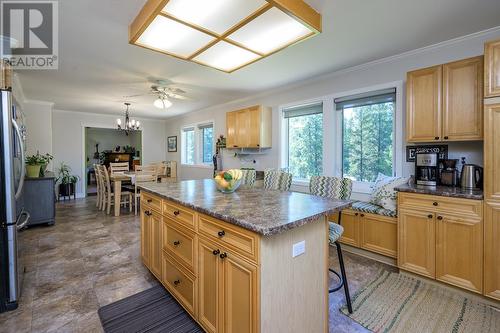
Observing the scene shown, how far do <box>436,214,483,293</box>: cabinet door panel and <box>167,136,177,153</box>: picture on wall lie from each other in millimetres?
7047

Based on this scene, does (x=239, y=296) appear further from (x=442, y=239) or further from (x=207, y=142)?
(x=207, y=142)

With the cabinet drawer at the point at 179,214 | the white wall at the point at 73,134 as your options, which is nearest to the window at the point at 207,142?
the white wall at the point at 73,134

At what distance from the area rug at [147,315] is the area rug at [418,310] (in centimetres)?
130

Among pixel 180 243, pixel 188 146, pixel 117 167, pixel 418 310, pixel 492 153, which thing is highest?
pixel 188 146

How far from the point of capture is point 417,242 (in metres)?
2.33

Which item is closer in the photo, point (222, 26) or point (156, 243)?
point (222, 26)

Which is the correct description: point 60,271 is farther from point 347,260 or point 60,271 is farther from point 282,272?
point 347,260

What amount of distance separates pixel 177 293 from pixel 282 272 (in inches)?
42.5

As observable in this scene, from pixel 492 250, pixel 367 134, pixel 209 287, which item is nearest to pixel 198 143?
pixel 367 134

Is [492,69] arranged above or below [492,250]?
above

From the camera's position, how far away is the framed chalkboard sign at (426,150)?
2.57m

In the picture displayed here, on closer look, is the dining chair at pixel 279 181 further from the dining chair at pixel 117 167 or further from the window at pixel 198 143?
the dining chair at pixel 117 167

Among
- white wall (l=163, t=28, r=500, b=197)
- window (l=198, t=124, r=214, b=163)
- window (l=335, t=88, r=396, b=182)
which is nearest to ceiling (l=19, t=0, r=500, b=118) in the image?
white wall (l=163, t=28, r=500, b=197)

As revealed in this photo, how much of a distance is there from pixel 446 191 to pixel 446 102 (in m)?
0.90
